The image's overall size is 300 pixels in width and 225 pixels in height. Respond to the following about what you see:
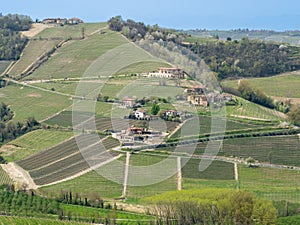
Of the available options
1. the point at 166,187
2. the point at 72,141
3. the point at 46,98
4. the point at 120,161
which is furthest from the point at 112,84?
the point at 166,187

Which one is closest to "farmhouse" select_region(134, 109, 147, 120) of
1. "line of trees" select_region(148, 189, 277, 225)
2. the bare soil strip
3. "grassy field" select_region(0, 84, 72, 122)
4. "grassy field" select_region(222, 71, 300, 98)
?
"grassy field" select_region(0, 84, 72, 122)

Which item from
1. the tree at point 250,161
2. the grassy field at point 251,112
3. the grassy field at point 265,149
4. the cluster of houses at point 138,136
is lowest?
the tree at point 250,161

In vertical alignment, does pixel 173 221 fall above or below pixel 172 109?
below

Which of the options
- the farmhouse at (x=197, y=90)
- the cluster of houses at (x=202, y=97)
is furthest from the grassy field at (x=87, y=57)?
the cluster of houses at (x=202, y=97)

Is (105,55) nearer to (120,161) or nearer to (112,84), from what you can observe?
(112,84)

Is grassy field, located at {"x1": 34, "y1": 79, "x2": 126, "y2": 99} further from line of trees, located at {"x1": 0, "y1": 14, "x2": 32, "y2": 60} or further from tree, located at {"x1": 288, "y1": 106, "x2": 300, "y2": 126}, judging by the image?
tree, located at {"x1": 288, "y1": 106, "x2": 300, "y2": 126}

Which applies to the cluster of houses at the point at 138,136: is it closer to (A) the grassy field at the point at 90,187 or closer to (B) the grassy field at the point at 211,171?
(B) the grassy field at the point at 211,171
